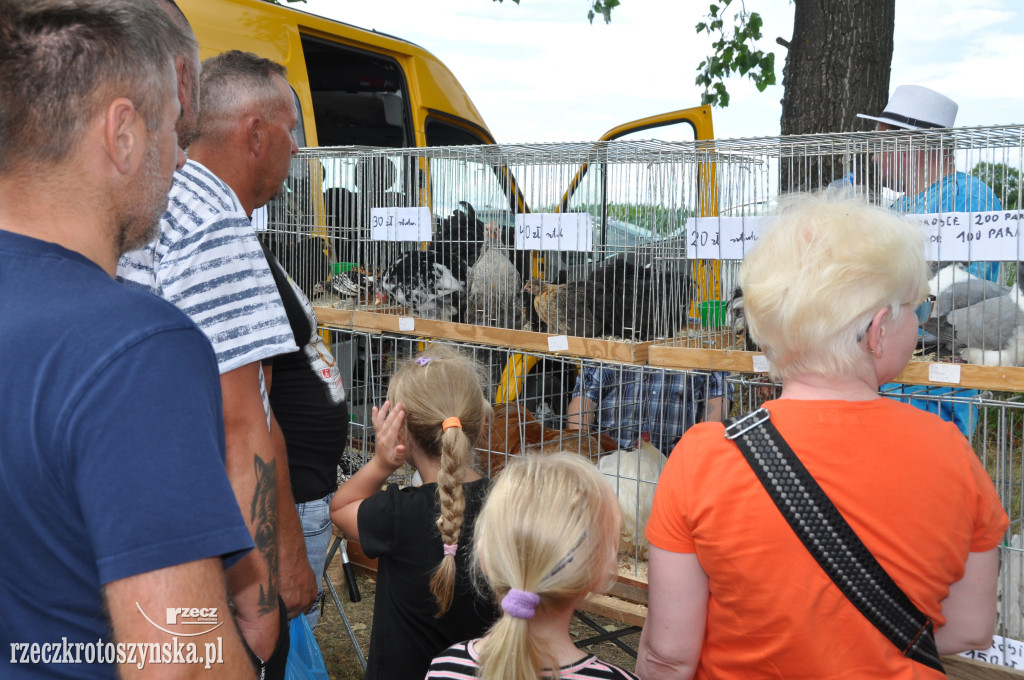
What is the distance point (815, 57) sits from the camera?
184 inches

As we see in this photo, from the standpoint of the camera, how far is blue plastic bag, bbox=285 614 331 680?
1930 millimetres

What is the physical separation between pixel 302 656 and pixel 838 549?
1396mm

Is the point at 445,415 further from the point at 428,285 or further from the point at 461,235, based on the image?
the point at 461,235

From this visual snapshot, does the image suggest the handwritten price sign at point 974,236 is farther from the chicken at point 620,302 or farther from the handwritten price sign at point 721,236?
→ the chicken at point 620,302

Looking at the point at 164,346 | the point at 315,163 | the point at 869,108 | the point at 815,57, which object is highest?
the point at 815,57

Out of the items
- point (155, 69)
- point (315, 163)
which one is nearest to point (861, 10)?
point (315, 163)

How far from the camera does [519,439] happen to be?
316 cm

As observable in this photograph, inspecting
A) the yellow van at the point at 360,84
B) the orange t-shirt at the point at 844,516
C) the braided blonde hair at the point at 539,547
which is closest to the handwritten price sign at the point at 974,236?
the orange t-shirt at the point at 844,516

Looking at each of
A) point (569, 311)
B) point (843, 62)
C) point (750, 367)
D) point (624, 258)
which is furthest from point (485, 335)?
point (843, 62)

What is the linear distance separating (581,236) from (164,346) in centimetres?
224

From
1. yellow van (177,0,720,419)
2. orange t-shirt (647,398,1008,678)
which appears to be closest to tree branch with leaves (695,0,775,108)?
yellow van (177,0,720,419)

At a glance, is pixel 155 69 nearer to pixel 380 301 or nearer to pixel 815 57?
pixel 380 301

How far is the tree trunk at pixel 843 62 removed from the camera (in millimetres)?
4578

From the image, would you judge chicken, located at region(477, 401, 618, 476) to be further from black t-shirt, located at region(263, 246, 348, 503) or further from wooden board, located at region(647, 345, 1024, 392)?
black t-shirt, located at region(263, 246, 348, 503)
